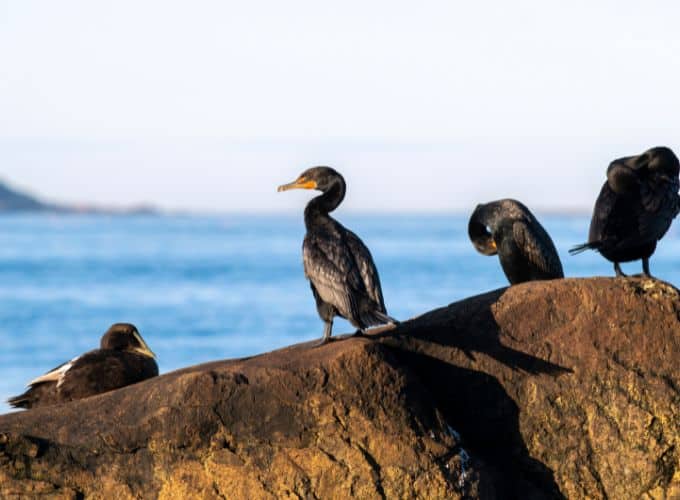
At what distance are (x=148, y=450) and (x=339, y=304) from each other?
155 cm

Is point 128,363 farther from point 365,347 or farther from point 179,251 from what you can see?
point 179,251

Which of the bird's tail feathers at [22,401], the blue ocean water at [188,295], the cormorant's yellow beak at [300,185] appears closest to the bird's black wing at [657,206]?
the cormorant's yellow beak at [300,185]

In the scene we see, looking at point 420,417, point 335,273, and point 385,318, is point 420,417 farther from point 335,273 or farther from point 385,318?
point 335,273

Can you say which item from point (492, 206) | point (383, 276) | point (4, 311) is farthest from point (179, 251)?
point (492, 206)

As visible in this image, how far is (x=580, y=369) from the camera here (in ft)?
24.4

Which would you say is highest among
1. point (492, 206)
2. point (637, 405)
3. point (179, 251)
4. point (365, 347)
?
point (179, 251)

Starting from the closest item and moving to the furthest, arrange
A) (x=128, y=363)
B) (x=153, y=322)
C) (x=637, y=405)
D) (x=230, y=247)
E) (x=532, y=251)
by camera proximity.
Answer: (x=637, y=405)
(x=128, y=363)
(x=532, y=251)
(x=153, y=322)
(x=230, y=247)

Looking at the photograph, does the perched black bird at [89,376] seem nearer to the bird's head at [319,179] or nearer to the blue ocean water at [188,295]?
the bird's head at [319,179]

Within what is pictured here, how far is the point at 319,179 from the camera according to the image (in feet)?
28.0

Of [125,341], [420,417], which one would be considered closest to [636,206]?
[420,417]

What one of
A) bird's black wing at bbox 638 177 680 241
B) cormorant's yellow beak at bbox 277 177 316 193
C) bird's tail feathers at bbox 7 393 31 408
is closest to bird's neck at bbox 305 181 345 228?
cormorant's yellow beak at bbox 277 177 316 193

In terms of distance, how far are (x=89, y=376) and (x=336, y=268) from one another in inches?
64.0

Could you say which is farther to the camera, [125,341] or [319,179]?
[125,341]

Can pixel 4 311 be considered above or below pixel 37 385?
above
